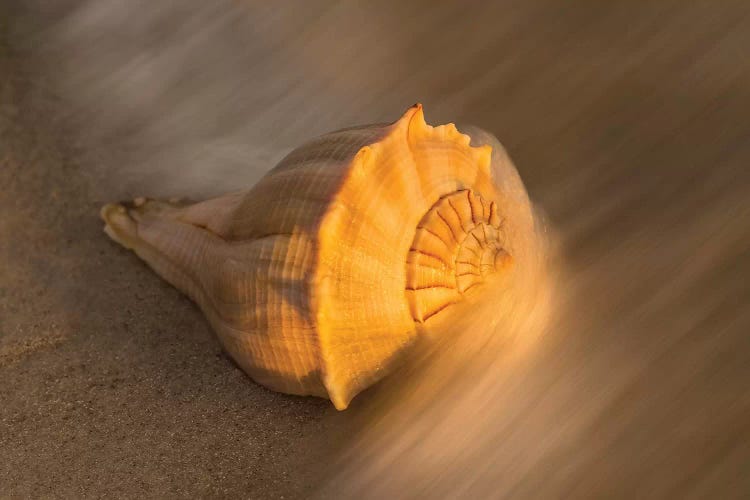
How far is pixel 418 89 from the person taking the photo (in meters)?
2.55

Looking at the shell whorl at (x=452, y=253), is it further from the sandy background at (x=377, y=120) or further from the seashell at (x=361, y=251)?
the sandy background at (x=377, y=120)

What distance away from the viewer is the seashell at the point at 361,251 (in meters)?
1.72

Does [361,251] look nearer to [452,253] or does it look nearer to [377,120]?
[452,253]

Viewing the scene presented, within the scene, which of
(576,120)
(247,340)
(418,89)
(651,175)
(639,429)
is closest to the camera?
(639,429)

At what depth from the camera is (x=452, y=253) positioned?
1720 millimetres

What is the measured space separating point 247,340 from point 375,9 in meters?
1.38

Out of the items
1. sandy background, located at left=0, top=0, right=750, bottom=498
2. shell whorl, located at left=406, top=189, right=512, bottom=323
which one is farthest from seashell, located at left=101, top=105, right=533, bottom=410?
sandy background, located at left=0, top=0, right=750, bottom=498

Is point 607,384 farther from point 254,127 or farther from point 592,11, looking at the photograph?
point 254,127

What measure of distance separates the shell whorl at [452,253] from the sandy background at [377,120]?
35cm

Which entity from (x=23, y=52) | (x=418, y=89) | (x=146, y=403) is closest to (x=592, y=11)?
(x=418, y=89)

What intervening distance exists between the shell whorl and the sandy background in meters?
0.35

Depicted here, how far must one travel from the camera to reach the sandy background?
1.84 m

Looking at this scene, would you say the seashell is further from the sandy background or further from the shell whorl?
the sandy background

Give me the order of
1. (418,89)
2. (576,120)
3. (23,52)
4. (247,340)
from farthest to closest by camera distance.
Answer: (23,52), (418,89), (576,120), (247,340)
